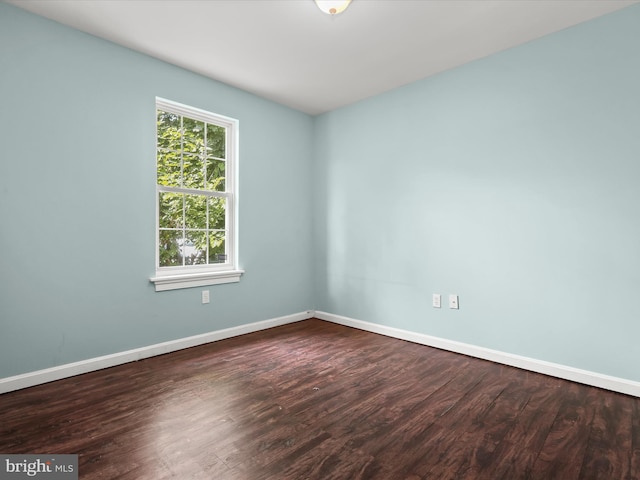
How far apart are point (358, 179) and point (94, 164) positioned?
2616 millimetres

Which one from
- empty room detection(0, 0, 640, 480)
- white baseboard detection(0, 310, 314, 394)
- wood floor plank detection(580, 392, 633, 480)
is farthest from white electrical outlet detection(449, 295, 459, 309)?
white baseboard detection(0, 310, 314, 394)

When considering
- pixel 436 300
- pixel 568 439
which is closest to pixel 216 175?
pixel 436 300

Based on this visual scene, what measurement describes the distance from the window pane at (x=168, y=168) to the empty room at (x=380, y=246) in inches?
1.2

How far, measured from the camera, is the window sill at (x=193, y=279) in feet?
9.92

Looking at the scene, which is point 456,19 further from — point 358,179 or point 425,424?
point 425,424

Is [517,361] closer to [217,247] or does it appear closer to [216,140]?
[217,247]

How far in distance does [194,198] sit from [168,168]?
0.37 m

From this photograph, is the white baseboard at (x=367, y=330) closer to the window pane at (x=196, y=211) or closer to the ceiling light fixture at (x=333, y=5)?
the window pane at (x=196, y=211)

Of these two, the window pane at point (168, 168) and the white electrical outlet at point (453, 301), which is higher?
the window pane at point (168, 168)

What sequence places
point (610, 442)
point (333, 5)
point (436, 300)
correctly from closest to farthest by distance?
1. point (610, 442)
2. point (333, 5)
3. point (436, 300)

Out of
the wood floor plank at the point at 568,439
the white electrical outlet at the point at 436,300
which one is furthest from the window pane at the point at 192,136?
the wood floor plank at the point at 568,439

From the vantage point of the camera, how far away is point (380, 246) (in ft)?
12.2

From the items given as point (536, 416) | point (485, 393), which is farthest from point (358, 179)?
point (536, 416)

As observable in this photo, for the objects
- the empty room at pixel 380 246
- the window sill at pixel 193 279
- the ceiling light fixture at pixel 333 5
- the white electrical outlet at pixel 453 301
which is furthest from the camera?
the white electrical outlet at pixel 453 301
